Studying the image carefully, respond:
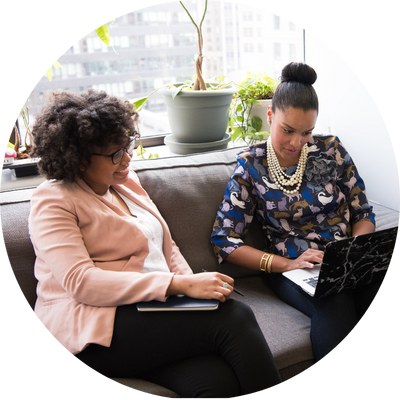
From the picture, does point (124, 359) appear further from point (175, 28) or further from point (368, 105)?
point (175, 28)

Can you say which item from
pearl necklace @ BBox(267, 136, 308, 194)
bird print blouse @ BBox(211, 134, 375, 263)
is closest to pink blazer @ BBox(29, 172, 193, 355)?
bird print blouse @ BBox(211, 134, 375, 263)

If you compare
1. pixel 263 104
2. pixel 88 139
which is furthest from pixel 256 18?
pixel 88 139

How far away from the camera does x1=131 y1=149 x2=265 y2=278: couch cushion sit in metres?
1.73

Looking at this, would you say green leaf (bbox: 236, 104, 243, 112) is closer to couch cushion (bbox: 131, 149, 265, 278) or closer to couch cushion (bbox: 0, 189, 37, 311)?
couch cushion (bbox: 131, 149, 265, 278)

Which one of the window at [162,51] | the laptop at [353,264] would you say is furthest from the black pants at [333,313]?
the window at [162,51]

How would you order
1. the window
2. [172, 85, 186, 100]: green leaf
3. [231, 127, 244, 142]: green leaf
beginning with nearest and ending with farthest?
[172, 85, 186, 100]: green leaf < the window < [231, 127, 244, 142]: green leaf

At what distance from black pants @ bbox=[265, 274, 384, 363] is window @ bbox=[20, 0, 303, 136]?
1367 mm

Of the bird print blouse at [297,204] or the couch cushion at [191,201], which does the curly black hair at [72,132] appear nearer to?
the couch cushion at [191,201]

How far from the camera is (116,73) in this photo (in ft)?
7.59

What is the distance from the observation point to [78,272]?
45.5 inches

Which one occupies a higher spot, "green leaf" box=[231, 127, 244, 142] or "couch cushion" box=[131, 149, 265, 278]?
"green leaf" box=[231, 127, 244, 142]

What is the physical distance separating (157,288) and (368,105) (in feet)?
5.06

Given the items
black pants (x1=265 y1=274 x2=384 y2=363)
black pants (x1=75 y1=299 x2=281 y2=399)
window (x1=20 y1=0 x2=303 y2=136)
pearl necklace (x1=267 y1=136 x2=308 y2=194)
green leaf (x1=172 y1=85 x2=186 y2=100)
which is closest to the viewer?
black pants (x1=75 y1=299 x2=281 y2=399)

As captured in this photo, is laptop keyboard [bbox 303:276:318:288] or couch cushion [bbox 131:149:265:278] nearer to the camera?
laptop keyboard [bbox 303:276:318:288]
